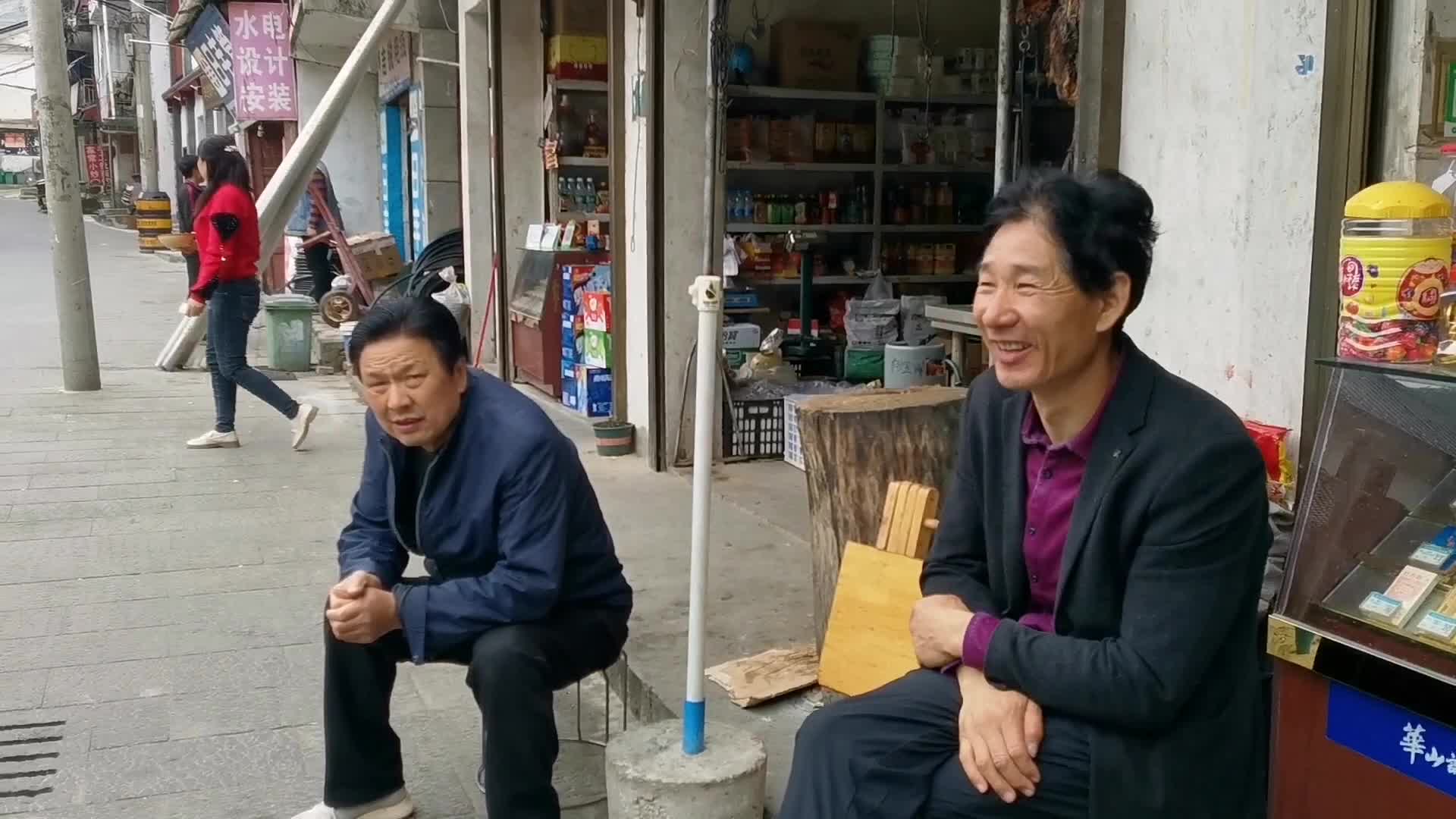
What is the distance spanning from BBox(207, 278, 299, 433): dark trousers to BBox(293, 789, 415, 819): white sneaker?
4629 mm

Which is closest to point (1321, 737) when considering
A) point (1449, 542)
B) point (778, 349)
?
point (1449, 542)

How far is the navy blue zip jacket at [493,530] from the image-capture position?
266cm

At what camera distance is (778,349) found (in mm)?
7039

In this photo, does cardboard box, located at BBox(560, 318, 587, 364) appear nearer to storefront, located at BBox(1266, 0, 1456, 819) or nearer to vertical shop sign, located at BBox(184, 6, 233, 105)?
storefront, located at BBox(1266, 0, 1456, 819)

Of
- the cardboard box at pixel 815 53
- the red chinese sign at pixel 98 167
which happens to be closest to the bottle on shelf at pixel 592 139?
the cardboard box at pixel 815 53

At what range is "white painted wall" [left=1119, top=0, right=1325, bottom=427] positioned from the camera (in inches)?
113

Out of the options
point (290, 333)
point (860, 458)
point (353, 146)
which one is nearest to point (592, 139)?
point (290, 333)

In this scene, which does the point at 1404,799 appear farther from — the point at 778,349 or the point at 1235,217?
the point at 778,349

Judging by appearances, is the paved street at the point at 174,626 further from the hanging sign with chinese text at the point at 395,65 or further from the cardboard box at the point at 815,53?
the hanging sign with chinese text at the point at 395,65

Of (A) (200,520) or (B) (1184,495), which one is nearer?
(B) (1184,495)

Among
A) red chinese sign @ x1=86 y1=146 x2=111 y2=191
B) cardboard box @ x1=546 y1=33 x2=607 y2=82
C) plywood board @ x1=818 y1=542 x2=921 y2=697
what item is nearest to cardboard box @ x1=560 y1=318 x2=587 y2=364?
cardboard box @ x1=546 y1=33 x2=607 y2=82

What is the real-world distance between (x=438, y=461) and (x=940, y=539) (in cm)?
118

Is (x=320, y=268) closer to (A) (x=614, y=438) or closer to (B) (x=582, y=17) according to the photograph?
(B) (x=582, y=17)

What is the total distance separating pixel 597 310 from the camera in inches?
295
